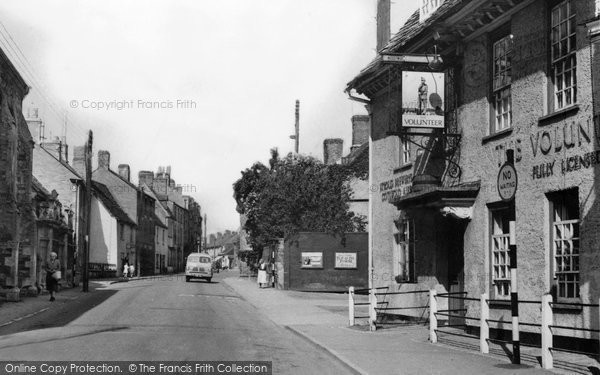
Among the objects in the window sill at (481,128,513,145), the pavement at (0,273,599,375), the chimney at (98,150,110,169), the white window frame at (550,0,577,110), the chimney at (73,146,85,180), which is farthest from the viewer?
the chimney at (98,150,110,169)

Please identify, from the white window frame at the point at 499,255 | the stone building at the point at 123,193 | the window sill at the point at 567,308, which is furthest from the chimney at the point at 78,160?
the window sill at the point at 567,308

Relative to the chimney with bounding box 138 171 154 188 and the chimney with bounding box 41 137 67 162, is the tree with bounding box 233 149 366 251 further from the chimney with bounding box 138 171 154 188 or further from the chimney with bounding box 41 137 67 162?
the chimney with bounding box 138 171 154 188

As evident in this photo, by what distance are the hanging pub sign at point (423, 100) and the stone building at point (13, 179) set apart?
1813cm

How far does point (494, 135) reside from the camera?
14812 mm

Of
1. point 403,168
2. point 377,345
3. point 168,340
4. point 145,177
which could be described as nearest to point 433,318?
point 377,345

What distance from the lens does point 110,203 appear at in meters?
66.7

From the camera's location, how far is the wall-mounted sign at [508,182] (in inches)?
461

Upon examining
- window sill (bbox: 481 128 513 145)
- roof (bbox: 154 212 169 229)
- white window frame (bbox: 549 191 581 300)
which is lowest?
white window frame (bbox: 549 191 581 300)

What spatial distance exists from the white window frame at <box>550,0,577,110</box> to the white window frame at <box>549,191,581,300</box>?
1631mm

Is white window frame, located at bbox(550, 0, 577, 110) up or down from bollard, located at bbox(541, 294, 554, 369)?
up

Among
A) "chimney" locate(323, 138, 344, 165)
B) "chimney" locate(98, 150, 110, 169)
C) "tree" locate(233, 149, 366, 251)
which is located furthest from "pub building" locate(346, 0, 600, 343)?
"chimney" locate(98, 150, 110, 169)

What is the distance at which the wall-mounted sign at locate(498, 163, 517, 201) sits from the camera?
461 inches

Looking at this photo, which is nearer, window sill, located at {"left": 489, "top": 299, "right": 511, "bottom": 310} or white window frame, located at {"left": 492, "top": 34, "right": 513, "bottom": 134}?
window sill, located at {"left": 489, "top": 299, "right": 511, "bottom": 310}

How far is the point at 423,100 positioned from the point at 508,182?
4.90 metres
